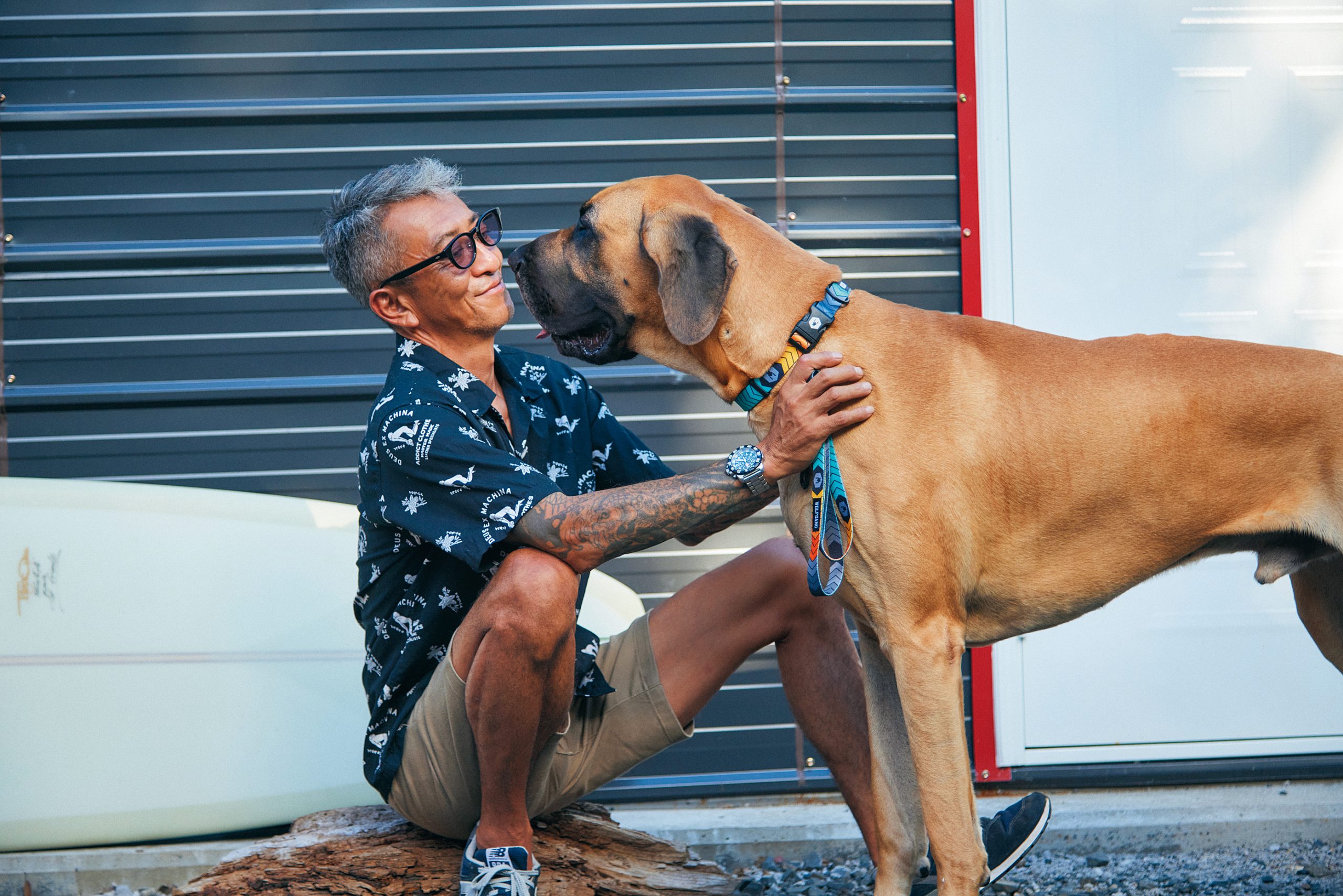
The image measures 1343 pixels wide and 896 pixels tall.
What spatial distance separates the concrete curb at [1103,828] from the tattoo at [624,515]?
1.66 metres

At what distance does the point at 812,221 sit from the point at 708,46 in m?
0.78

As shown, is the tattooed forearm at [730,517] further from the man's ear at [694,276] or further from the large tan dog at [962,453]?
the man's ear at [694,276]

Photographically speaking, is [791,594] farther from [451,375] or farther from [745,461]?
[451,375]

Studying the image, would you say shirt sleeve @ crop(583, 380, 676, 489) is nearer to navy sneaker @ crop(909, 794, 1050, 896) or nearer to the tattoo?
the tattoo

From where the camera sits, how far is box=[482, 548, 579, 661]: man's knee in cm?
216

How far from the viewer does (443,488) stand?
2.28 meters

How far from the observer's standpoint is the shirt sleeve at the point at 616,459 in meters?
2.80

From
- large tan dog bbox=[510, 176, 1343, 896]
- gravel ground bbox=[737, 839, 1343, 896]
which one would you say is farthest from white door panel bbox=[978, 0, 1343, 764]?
large tan dog bbox=[510, 176, 1343, 896]

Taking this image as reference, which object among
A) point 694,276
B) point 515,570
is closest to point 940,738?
point 515,570

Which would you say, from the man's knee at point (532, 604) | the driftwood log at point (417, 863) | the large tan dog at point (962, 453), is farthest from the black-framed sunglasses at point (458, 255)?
the driftwood log at point (417, 863)

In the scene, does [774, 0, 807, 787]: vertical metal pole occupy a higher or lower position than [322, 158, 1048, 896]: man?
higher

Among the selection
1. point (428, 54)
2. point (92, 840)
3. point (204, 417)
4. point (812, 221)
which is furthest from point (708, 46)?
point (92, 840)

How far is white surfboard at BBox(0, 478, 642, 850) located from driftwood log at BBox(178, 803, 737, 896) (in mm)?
784

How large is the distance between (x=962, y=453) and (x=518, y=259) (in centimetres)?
114
